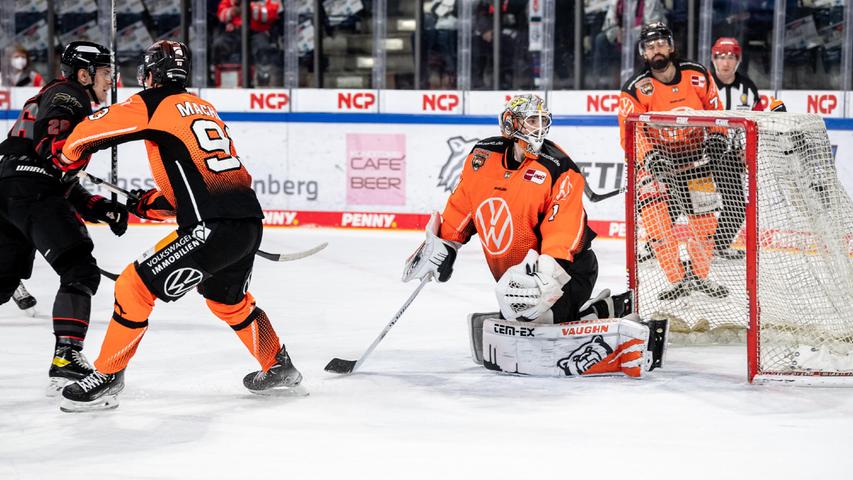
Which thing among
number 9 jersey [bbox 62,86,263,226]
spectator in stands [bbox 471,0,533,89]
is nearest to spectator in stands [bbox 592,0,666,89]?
spectator in stands [bbox 471,0,533,89]

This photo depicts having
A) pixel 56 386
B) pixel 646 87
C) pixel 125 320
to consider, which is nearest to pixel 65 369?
pixel 56 386

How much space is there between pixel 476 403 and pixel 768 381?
3.31ft

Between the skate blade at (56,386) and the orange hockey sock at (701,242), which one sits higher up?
the orange hockey sock at (701,242)

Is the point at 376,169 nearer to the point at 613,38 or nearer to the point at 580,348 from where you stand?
the point at 613,38

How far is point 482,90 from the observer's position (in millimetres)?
8297

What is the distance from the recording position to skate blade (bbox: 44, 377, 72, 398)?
3643 mm

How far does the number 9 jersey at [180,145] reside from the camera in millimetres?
A: 3318

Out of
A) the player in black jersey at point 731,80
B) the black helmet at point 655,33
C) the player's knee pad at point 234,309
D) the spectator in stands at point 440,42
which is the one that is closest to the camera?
the player's knee pad at point 234,309

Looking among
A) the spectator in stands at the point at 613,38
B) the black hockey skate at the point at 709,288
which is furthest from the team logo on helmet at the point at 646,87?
the spectator in stands at the point at 613,38

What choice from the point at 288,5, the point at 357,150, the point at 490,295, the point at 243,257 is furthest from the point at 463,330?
the point at 288,5

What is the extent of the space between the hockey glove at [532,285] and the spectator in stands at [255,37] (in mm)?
5311

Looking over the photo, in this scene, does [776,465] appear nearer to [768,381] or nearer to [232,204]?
[768,381]

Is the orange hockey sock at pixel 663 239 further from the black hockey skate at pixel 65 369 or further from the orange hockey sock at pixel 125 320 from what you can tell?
the black hockey skate at pixel 65 369

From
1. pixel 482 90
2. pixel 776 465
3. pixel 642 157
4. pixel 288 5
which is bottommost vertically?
pixel 776 465
